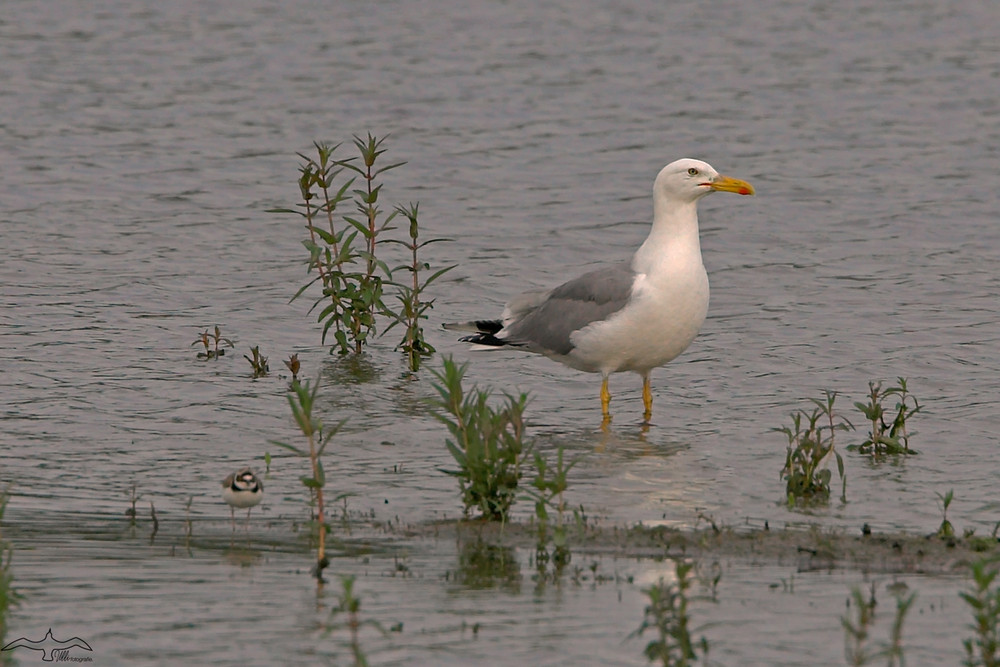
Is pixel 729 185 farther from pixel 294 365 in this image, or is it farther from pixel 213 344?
pixel 213 344

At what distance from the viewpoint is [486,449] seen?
721 cm

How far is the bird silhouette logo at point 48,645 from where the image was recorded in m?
5.75

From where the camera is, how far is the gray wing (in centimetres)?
1026

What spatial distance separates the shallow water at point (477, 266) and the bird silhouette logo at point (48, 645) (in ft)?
0.34

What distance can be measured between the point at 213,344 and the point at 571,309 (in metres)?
2.87

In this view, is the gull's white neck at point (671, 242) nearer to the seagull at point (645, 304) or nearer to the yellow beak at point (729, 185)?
the seagull at point (645, 304)

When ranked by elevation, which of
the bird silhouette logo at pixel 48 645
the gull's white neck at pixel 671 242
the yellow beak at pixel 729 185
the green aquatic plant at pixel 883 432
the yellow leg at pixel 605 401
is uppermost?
the yellow beak at pixel 729 185

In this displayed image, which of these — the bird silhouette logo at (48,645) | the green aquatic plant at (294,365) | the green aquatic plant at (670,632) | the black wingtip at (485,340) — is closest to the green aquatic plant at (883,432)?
the black wingtip at (485,340)

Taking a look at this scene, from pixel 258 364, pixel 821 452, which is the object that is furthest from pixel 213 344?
pixel 821 452

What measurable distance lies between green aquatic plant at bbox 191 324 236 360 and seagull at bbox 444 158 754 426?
2.12m

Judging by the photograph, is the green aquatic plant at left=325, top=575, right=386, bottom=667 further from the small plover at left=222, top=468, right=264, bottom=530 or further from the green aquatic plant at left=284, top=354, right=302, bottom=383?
the green aquatic plant at left=284, top=354, right=302, bottom=383

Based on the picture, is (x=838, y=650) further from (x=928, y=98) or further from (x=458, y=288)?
(x=928, y=98)

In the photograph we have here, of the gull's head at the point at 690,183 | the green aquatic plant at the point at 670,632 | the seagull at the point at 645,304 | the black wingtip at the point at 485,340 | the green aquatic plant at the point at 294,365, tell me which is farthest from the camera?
the black wingtip at the point at 485,340


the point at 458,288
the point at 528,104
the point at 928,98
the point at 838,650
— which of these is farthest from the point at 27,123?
the point at 838,650
